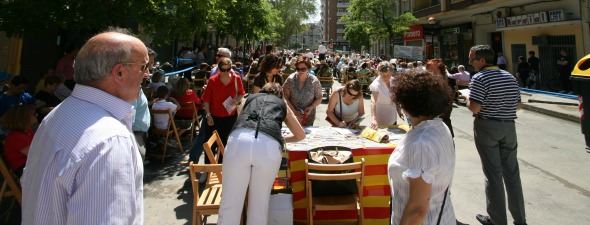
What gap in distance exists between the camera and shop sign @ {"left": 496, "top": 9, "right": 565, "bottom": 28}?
50.7ft

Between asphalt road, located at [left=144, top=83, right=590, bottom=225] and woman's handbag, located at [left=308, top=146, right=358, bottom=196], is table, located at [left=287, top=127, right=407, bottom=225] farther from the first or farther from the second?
asphalt road, located at [left=144, top=83, right=590, bottom=225]

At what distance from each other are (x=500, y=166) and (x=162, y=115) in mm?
5176

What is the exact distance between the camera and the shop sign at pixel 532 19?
1545 centimetres

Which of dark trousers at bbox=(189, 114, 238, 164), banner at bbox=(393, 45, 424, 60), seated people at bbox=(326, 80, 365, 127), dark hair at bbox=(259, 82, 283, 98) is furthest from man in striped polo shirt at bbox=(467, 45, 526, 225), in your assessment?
banner at bbox=(393, 45, 424, 60)

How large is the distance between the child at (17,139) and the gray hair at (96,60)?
3.13 meters

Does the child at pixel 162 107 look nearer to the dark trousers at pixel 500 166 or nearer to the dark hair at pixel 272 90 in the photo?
the dark hair at pixel 272 90

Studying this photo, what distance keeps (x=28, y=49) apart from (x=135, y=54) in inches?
412

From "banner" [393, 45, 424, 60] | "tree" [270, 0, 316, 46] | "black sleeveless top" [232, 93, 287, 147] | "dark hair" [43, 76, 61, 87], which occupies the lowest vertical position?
"black sleeveless top" [232, 93, 287, 147]

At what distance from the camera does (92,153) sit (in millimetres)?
1127

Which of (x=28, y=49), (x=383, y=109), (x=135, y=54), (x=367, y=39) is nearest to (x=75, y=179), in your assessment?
(x=135, y=54)

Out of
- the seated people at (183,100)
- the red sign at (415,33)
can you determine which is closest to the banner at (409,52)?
the red sign at (415,33)

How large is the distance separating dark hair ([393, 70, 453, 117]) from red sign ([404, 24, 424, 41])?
100 feet

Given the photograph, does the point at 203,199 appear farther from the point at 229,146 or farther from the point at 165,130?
the point at 165,130

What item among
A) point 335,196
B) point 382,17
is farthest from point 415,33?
point 335,196
